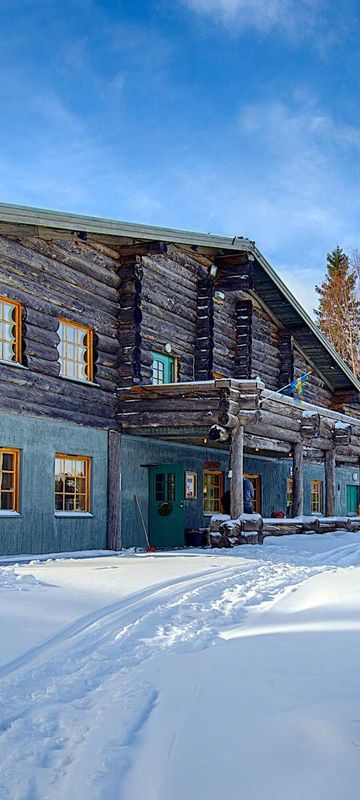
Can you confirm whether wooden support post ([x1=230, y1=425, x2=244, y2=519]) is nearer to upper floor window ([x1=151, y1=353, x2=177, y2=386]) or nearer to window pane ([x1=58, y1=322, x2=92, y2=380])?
upper floor window ([x1=151, y1=353, x2=177, y2=386])

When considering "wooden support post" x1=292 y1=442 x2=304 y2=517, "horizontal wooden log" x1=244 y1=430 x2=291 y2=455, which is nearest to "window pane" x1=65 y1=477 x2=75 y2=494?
"horizontal wooden log" x1=244 y1=430 x2=291 y2=455

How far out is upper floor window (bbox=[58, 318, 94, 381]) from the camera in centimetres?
1628

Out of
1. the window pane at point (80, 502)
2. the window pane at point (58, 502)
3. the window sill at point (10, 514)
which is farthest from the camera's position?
the window pane at point (80, 502)

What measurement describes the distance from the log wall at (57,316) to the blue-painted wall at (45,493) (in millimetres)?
302

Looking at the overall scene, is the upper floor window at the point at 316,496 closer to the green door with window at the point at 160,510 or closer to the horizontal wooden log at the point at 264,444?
the horizontal wooden log at the point at 264,444

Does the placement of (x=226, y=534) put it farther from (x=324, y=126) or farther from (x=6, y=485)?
(x=324, y=126)

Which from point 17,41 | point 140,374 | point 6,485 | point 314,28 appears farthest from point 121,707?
point 314,28

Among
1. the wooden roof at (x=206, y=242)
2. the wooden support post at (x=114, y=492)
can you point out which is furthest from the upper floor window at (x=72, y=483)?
the wooden roof at (x=206, y=242)

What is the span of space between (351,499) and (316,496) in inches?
134

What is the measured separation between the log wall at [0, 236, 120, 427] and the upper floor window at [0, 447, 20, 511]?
0.81m

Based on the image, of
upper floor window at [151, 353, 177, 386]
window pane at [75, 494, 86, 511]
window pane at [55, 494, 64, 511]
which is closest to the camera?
window pane at [55, 494, 64, 511]

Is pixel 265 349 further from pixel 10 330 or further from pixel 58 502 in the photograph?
pixel 10 330

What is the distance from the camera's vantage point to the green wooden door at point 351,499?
101 ft

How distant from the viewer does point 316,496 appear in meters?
28.3
